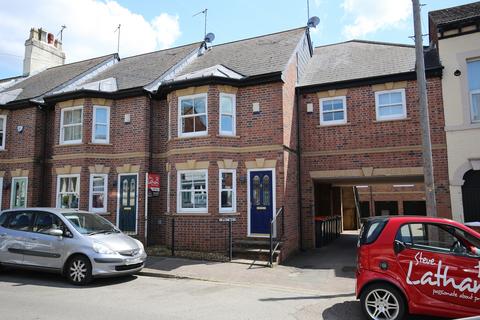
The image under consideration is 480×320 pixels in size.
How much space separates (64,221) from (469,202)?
1105 cm

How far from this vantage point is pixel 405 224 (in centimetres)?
573

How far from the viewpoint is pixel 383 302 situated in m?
5.59

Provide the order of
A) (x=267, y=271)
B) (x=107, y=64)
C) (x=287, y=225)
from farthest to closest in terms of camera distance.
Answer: (x=107, y=64)
(x=287, y=225)
(x=267, y=271)

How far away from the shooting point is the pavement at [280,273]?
8.34 meters

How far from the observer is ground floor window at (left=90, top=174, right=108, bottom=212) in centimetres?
1416

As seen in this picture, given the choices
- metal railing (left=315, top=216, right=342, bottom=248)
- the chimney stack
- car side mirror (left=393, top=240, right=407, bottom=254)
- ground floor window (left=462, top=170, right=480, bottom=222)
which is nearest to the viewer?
car side mirror (left=393, top=240, right=407, bottom=254)

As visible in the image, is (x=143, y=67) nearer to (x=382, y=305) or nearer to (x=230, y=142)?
(x=230, y=142)

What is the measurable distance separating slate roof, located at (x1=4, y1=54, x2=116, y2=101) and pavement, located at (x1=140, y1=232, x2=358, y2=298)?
1110cm

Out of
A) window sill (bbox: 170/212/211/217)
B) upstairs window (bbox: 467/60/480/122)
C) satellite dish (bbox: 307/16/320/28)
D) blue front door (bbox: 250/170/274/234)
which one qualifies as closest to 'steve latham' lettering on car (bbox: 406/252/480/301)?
blue front door (bbox: 250/170/274/234)

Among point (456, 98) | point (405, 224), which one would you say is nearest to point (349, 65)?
point (456, 98)

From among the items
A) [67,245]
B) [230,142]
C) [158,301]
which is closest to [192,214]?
[230,142]

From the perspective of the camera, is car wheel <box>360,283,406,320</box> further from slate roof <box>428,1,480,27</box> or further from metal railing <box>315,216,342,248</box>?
slate roof <box>428,1,480,27</box>

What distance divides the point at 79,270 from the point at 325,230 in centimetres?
972

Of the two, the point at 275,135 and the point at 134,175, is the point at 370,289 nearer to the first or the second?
the point at 275,135
